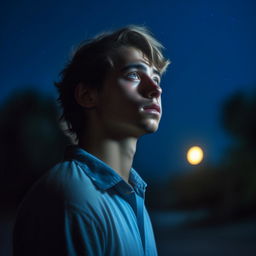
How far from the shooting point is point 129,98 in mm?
767

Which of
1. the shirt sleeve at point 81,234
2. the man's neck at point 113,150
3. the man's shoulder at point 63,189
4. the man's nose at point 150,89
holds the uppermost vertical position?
the man's nose at point 150,89

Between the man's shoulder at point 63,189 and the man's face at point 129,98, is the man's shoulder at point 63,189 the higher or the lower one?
the lower one

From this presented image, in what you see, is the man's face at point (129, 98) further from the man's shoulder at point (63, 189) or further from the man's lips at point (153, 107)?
the man's shoulder at point (63, 189)

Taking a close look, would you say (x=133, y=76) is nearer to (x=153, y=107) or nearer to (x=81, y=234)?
(x=153, y=107)

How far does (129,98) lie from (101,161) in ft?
0.56

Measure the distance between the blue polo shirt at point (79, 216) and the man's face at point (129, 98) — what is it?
0.36ft

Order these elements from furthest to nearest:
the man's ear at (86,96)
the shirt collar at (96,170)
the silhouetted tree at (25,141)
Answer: the silhouetted tree at (25,141) → the man's ear at (86,96) → the shirt collar at (96,170)

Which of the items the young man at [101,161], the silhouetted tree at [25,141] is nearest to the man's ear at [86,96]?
the young man at [101,161]

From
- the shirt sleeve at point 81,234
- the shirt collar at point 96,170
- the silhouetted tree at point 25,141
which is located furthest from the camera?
the silhouetted tree at point 25,141

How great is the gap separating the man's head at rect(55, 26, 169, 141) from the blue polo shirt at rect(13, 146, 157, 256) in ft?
0.56

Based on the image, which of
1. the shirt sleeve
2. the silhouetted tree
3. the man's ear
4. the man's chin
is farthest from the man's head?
the silhouetted tree

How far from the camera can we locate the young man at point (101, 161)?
1.95 feet

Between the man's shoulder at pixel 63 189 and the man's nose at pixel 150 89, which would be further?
the man's nose at pixel 150 89

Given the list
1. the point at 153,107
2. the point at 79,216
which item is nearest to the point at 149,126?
the point at 153,107
